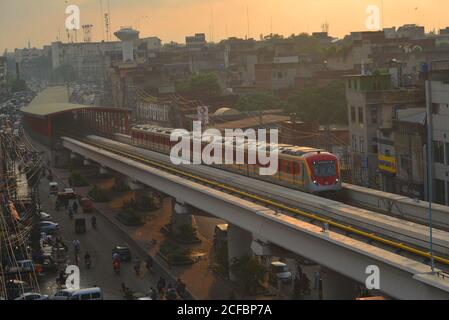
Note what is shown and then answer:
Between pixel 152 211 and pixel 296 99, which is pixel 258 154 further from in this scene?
pixel 296 99

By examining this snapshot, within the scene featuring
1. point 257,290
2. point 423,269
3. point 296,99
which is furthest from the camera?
point 296,99

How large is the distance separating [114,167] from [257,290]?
84.2 ft

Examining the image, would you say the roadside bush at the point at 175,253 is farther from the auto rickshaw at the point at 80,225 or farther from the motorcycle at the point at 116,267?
the auto rickshaw at the point at 80,225

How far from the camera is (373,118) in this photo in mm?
44000

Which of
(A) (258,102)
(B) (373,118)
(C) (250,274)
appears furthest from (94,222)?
(A) (258,102)

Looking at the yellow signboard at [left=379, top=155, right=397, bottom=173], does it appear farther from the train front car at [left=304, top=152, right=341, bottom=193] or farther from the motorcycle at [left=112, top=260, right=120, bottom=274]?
the motorcycle at [left=112, top=260, right=120, bottom=274]

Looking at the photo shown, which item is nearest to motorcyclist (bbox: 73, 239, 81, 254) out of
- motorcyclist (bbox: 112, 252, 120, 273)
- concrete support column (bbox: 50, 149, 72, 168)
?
motorcyclist (bbox: 112, 252, 120, 273)

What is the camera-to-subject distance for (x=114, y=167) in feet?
174

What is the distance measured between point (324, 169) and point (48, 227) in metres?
19.2

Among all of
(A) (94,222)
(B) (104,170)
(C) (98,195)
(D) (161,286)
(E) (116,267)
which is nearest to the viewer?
(D) (161,286)

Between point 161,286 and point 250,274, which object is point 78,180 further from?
point 250,274

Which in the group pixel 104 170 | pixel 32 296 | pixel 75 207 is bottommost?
pixel 75 207

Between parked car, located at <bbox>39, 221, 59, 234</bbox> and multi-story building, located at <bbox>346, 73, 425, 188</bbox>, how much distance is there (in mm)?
16034
